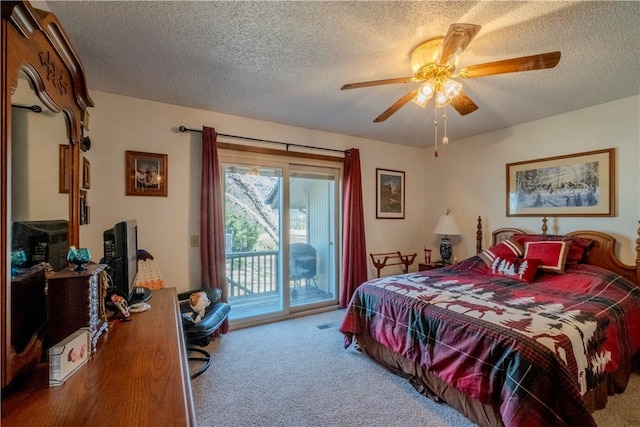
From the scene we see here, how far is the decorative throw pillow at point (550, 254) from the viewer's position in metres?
2.74

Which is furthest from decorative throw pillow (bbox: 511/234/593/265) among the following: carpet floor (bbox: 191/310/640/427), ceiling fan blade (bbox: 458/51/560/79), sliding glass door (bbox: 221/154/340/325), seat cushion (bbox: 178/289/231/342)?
seat cushion (bbox: 178/289/231/342)

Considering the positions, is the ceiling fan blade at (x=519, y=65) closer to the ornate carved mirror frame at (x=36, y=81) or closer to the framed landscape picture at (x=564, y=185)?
the ornate carved mirror frame at (x=36, y=81)

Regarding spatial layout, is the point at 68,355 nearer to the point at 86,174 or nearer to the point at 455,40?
the point at 86,174

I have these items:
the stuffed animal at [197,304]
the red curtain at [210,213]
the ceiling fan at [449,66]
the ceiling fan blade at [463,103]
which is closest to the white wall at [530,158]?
the ceiling fan blade at [463,103]

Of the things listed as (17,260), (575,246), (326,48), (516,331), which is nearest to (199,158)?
(326,48)

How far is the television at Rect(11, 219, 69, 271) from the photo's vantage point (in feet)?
3.14

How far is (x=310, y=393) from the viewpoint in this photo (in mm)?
2111

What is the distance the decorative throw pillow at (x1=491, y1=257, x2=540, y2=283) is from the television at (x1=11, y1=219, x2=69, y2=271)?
3449 millimetres

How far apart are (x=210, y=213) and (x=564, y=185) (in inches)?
153

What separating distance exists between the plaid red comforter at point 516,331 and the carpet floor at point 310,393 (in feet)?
0.87

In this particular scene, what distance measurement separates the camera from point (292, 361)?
2.57m

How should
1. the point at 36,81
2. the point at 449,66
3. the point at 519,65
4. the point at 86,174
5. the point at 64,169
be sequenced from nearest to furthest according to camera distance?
the point at 36,81 < the point at 64,169 < the point at 519,65 < the point at 449,66 < the point at 86,174

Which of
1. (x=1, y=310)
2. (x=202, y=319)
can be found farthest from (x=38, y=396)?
(x=202, y=319)

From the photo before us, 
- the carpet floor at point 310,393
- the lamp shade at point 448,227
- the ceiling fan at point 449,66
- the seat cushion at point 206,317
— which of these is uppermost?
the ceiling fan at point 449,66
